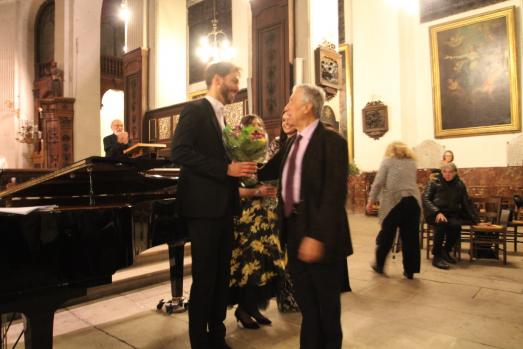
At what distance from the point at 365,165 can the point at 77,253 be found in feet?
30.1

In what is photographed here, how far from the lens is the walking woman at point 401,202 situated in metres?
3.84

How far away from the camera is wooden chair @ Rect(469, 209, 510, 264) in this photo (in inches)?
177

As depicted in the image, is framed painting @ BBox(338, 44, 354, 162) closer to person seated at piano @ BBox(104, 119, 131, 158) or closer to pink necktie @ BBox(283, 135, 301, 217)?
person seated at piano @ BBox(104, 119, 131, 158)

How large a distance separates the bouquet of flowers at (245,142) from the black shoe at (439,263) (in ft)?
10.8

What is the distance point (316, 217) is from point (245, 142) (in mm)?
588

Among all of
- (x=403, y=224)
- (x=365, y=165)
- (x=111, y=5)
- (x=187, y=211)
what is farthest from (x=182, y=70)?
(x=111, y=5)

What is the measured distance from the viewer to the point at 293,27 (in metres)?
Answer: 5.41

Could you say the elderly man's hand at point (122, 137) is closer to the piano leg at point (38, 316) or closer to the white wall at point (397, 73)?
the piano leg at point (38, 316)

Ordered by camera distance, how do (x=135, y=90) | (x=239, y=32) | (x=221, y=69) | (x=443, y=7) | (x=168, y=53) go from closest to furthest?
(x=221, y=69)
(x=168, y=53)
(x=135, y=90)
(x=443, y=7)
(x=239, y=32)

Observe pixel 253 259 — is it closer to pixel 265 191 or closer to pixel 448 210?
pixel 265 191

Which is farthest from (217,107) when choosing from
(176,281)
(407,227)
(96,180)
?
(407,227)

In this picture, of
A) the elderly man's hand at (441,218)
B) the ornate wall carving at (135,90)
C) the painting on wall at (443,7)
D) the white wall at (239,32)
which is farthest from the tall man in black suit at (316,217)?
the white wall at (239,32)

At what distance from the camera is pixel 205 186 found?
6.30 ft

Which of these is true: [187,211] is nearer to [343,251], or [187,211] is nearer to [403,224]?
[343,251]
